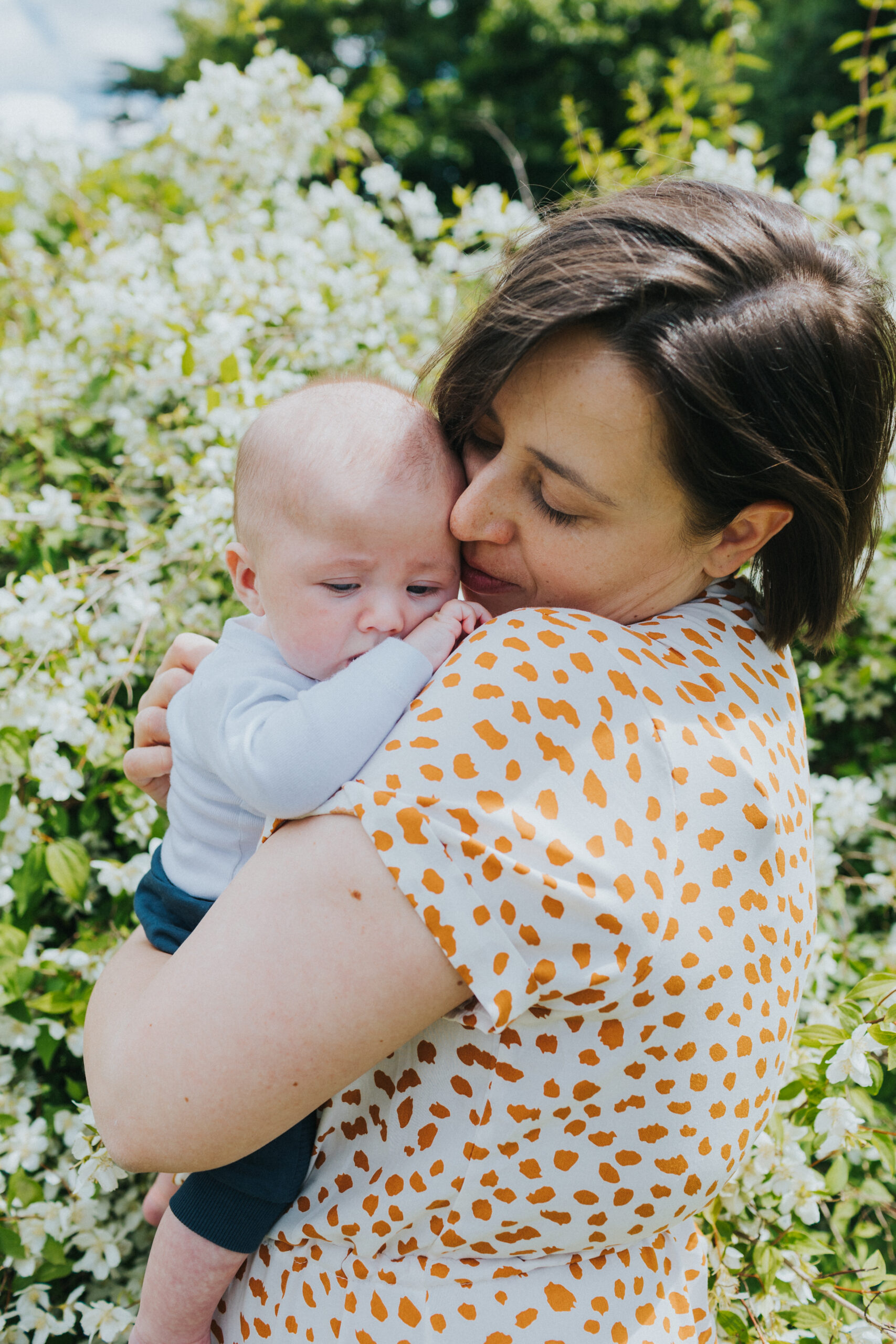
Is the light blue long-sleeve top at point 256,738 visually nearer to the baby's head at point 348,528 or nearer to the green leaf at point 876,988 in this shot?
the baby's head at point 348,528

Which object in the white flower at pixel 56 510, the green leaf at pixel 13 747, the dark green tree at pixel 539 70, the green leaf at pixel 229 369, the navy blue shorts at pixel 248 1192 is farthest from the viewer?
the dark green tree at pixel 539 70

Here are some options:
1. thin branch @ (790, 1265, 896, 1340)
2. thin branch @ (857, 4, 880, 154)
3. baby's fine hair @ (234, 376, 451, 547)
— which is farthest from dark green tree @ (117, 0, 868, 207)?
thin branch @ (790, 1265, 896, 1340)

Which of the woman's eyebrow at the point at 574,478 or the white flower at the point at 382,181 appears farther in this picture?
the white flower at the point at 382,181

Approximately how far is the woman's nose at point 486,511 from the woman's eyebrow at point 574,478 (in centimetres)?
9

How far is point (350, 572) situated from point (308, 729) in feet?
1.10

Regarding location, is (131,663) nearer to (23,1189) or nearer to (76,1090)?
(76,1090)

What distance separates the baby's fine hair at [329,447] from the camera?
4.28 ft

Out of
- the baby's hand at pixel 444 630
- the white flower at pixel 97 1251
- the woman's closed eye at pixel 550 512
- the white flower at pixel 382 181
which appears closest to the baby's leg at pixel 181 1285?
the white flower at pixel 97 1251

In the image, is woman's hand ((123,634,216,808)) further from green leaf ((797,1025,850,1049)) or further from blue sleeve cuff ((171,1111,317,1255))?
green leaf ((797,1025,850,1049))

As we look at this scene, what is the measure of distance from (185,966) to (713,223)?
1.15m

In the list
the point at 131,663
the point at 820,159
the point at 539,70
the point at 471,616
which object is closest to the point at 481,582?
the point at 471,616

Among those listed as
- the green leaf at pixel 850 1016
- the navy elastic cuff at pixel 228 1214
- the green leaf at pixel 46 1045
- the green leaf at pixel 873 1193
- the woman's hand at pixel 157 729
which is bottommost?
the green leaf at pixel 873 1193

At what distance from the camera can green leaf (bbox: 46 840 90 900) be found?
1863mm

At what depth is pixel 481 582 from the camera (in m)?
1.42
